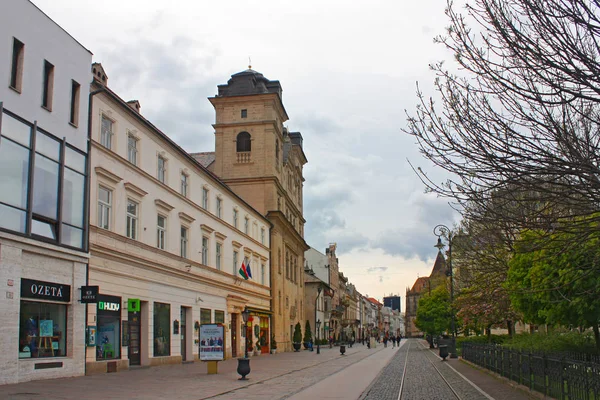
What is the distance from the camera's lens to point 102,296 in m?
23.2

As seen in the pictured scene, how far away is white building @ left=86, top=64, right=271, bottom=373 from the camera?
23.6m

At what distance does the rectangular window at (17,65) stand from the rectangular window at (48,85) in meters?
1.27

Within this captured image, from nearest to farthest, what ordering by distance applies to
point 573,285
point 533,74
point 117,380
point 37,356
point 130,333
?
point 533,74, point 573,285, point 37,356, point 117,380, point 130,333

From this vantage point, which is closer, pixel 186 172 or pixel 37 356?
pixel 37 356

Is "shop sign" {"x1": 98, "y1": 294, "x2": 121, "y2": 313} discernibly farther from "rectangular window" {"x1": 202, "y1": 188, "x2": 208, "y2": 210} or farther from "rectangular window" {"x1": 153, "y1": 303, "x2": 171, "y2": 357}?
"rectangular window" {"x1": 202, "y1": 188, "x2": 208, "y2": 210}

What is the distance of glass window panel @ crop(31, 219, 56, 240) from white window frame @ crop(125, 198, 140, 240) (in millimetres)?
6115

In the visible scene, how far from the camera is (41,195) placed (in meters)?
19.3

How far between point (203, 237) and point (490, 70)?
93.1 ft

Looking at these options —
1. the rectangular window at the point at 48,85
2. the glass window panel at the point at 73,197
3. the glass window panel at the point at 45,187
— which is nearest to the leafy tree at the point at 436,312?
the glass window panel at the point at 73,197

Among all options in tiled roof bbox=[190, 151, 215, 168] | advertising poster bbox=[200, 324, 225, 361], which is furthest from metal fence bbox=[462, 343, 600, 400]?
tiled roof bbox=[190, 151, 215, 168]

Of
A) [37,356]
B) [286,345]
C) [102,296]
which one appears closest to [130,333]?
[102,296]

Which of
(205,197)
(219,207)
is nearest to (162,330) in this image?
(205,197)

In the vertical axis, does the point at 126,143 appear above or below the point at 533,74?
above

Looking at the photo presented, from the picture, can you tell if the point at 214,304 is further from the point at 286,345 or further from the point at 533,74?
the point at 533,74
